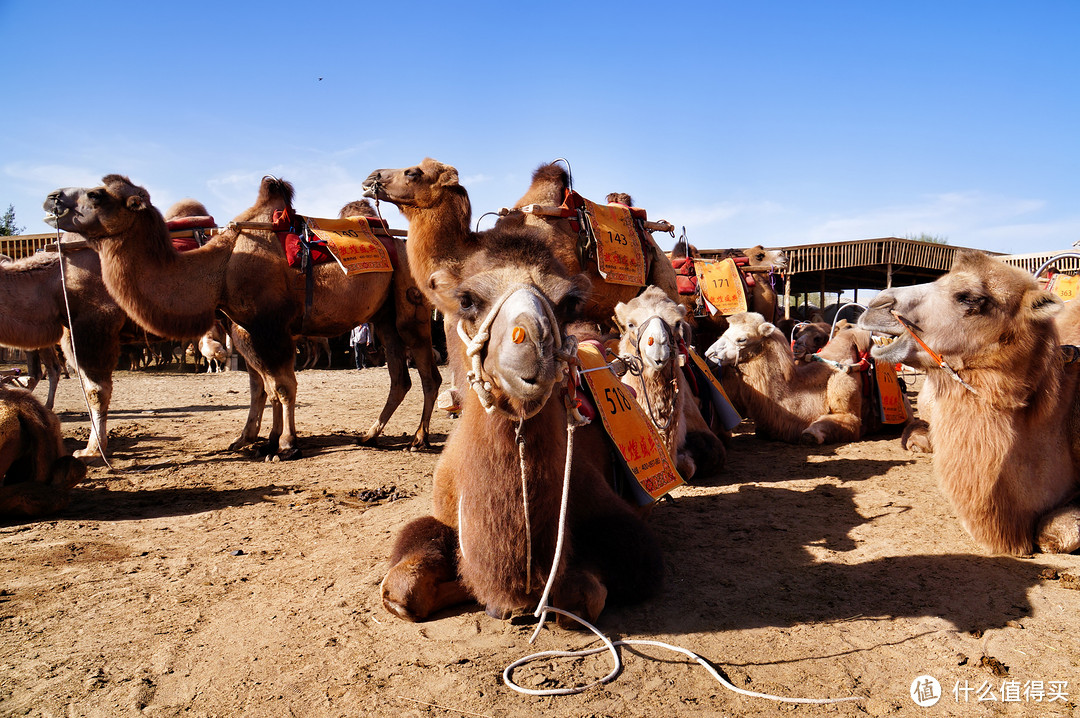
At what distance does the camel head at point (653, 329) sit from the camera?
4859mm

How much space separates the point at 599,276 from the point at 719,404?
181 cm

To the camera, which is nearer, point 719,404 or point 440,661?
point 440,661

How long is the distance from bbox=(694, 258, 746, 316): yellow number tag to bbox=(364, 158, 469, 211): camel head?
16.2 feet

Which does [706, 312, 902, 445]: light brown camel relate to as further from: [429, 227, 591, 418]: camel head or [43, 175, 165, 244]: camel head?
[43, 175, 165, 244]: camel head

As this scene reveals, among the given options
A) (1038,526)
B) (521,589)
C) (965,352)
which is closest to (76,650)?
(521,589)

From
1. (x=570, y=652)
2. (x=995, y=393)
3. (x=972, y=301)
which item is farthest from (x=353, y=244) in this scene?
(x=995, y=393)

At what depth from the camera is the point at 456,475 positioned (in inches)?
111

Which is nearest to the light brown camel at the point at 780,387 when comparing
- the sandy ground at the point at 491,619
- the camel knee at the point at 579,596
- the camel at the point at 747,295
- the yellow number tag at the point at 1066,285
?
the camel at the point at 747,295

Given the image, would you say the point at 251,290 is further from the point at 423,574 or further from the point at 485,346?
the point at 485,346

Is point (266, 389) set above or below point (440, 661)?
above

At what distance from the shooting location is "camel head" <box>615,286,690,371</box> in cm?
486

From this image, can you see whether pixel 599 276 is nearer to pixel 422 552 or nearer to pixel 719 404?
pixel 719 404
